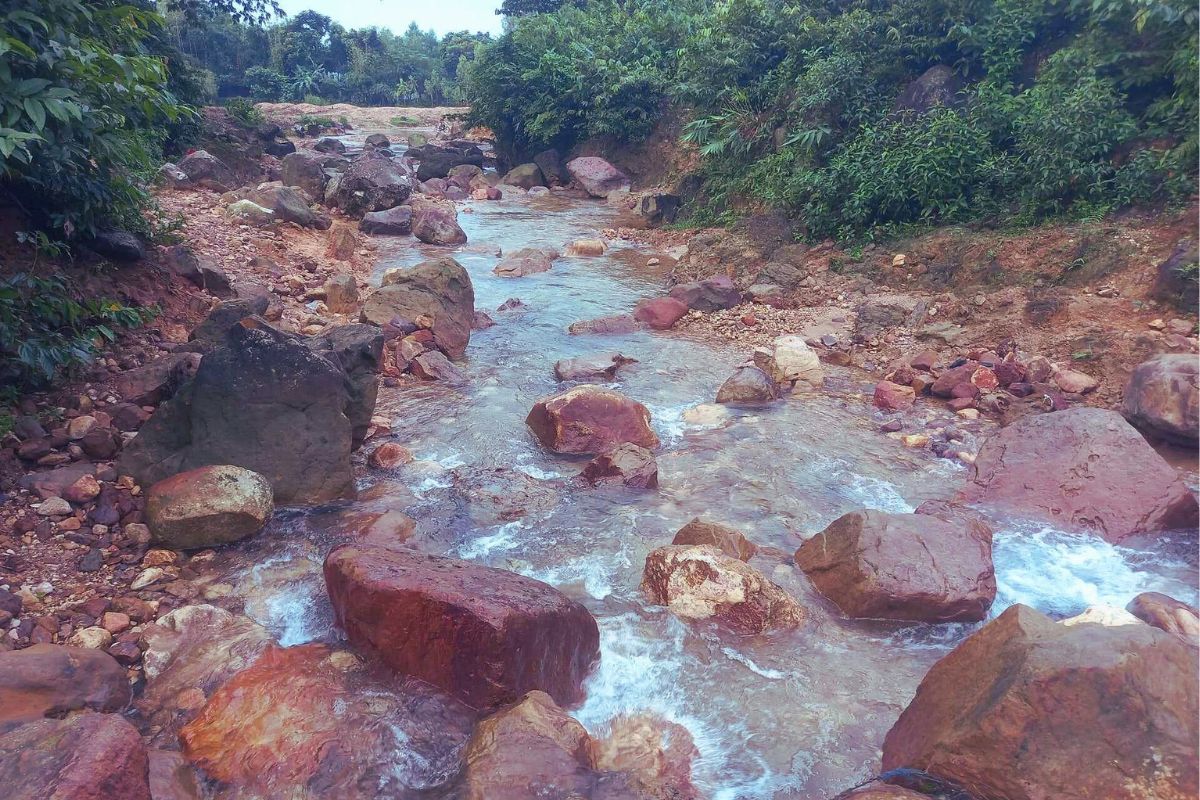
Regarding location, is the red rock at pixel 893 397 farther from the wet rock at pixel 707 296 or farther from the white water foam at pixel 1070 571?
the wet rock at pixel 707 296

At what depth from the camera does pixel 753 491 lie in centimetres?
573

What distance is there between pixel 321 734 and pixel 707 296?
7.84 meters

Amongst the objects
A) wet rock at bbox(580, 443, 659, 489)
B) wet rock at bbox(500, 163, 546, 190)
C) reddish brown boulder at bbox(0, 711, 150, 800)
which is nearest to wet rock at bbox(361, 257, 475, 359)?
wet rock at bbox(580, 443, 659, 489)

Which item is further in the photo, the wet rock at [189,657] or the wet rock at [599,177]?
the wet rock at [599,177]

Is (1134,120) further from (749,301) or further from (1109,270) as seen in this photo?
(749,301)

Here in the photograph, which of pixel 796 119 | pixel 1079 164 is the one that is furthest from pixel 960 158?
pixel 796 119

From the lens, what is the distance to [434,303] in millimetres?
8875

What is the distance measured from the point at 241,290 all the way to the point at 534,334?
3.36 metres

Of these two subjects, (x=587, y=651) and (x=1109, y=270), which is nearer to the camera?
(x=587, y=651)

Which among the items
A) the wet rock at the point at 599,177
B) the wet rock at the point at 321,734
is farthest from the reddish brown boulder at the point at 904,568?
the wet rock at the point at 599,177

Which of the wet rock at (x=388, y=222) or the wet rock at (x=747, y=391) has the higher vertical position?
the wet rock at (x=388, y=222)

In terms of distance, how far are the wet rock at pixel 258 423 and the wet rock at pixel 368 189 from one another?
1060cm

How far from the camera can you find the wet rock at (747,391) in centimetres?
733

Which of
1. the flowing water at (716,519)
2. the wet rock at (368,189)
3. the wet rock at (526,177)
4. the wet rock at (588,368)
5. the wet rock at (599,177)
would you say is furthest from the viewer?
the wet rock at (526,177)
